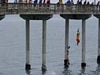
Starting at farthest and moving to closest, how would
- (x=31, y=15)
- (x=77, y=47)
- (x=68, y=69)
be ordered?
(x=77, y=47), (x=68, y=69), (x=31, y=15)

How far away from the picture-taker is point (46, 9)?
82.8m

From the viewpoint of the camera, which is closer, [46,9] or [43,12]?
[43,12]

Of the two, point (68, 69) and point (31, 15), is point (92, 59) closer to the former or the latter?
point (68, 69)

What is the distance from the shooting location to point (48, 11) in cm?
8319

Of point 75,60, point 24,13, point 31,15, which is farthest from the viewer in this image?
point 75,60

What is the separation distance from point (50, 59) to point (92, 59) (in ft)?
24.7

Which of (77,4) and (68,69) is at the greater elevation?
(77,4)

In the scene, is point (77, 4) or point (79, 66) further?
point (79, 66)

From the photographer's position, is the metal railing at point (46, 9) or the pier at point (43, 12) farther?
the pier at point (43, 12)

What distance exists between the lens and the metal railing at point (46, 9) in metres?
76.5

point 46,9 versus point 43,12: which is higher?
point 46,9

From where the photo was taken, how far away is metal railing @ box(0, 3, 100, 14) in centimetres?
7649

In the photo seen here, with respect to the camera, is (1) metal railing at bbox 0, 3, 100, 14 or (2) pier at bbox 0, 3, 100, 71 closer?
(1) metal railing at bbox 0, 3, 100, 14

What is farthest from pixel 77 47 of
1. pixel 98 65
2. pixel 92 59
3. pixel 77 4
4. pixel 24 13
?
pixel 24 13
